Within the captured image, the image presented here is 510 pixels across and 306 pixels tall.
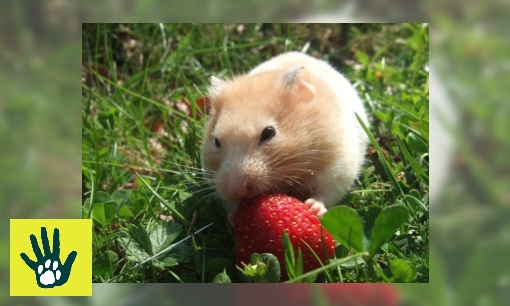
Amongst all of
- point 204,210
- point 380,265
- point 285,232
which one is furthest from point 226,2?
point 380,265

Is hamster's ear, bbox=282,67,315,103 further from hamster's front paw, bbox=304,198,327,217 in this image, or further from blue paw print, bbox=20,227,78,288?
blue paw print, bbox=20,227,78,288

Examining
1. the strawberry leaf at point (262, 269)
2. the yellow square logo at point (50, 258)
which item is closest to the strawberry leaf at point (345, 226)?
the strawberry leaf at point (262, 269)

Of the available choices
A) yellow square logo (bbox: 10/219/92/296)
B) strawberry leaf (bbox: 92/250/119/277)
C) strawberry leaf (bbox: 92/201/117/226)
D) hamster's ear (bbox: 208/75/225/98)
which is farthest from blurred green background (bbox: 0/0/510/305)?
hamster's ear (bbox: 208/75/225/98)

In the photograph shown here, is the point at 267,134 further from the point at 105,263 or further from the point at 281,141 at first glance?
the point at 105,263

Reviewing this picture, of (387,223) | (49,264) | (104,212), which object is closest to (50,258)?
(49,264)

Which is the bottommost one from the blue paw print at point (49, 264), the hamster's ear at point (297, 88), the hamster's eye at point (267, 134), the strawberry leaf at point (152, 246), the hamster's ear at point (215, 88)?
the blue paw print at point (49, 264)

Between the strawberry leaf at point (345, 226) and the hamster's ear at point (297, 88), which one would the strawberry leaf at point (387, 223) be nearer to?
the strawberry leaf at point (345, 226)
